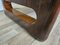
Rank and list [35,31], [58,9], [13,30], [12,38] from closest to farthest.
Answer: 1. [58,9]
2. [35,31]
3. [12,38]
4. [13,30]

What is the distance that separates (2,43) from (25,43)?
167 mm

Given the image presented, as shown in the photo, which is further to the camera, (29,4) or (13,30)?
(13,30)

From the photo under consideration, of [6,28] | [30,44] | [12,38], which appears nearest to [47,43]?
[30,44]

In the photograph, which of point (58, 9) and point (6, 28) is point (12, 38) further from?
point (58, 9)

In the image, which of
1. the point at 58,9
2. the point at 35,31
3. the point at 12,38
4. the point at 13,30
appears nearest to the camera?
the point at 58,9

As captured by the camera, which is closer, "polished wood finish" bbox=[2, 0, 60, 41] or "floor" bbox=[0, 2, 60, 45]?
"polished wood finish" bbox=[2, 0, 60, 41]

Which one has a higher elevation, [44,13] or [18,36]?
[44,13]

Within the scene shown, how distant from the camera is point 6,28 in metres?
0.93

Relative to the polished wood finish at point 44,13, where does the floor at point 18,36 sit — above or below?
below

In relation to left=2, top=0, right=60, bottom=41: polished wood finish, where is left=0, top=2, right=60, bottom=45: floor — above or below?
below

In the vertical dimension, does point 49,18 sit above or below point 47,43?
above

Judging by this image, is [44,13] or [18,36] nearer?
[44,13]

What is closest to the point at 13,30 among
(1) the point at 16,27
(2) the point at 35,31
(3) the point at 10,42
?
(1) the point at 16,27

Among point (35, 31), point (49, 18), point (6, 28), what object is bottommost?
point (6, 28)
